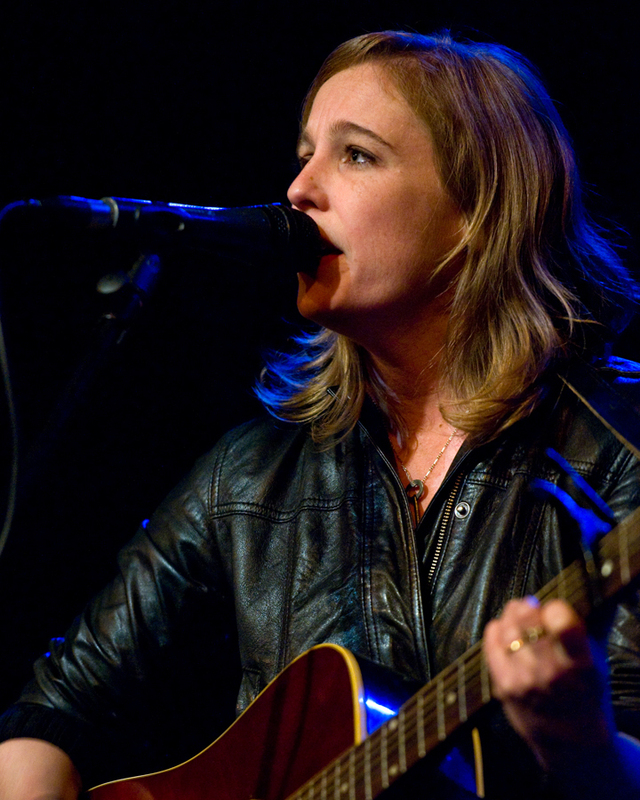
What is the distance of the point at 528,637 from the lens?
89 centimetres

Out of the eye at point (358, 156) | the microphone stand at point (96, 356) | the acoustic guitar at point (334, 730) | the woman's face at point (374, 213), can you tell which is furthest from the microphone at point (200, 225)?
the acoustic guitar at point (334, 730)

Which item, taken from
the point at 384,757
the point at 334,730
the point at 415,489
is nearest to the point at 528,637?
the point at 384,757

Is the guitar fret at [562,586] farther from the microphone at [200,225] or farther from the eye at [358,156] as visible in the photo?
the eye at [358,156]

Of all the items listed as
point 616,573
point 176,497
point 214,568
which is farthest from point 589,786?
point 176,497

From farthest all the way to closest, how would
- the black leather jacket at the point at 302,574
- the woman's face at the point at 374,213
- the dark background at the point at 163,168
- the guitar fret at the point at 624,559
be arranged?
the dark background at the point at 163,168, the woman's face at the point at 374,213, the black leather jacket at the point at 302,574, the guitar fret at the point at 624,559

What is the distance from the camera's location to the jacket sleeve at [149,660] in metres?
1.88

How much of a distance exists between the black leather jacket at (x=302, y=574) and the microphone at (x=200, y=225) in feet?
1.98

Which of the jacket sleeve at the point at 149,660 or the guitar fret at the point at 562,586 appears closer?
the guitar fret at the point at 562,586

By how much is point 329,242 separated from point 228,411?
862mm

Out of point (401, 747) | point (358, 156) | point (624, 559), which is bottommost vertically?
point (401, 747)

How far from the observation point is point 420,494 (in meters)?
1.76

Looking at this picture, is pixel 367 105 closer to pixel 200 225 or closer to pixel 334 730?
pixel 200 225

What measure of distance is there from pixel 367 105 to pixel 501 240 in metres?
0.48

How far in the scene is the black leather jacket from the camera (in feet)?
4.97
